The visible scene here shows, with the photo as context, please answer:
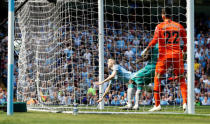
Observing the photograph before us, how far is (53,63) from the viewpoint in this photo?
12.4 metres

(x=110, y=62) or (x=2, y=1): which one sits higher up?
(x=2, y=1)

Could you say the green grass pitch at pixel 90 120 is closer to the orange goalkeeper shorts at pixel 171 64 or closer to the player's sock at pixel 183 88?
the player's sock at pixel 183 88

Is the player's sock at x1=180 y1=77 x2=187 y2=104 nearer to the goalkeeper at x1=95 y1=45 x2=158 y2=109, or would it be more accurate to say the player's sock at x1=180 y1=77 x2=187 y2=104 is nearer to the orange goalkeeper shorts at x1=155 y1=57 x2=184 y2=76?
the orange goalkeeper shorts at x1=155 y1=57 x2=184 y2=76

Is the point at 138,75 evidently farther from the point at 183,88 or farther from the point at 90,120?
the point at 90,120

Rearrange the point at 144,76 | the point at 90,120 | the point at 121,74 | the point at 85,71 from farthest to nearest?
the point at 85,71 < the point at 121,74 < the point at 144,76 < the point at 90,120

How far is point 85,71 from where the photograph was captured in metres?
16.4

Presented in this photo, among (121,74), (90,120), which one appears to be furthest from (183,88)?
(90,120)

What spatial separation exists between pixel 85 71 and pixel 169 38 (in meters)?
5.85

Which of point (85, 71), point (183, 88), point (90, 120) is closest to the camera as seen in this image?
point (90, 120)

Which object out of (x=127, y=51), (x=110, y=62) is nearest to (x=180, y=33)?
(x=110, y=62)

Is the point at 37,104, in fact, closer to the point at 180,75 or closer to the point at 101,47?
the point at 101,47

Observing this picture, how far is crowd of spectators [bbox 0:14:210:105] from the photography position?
12930 millimetres

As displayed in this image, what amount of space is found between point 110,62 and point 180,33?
1.96 meters

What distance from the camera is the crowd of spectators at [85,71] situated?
12.9 meters
